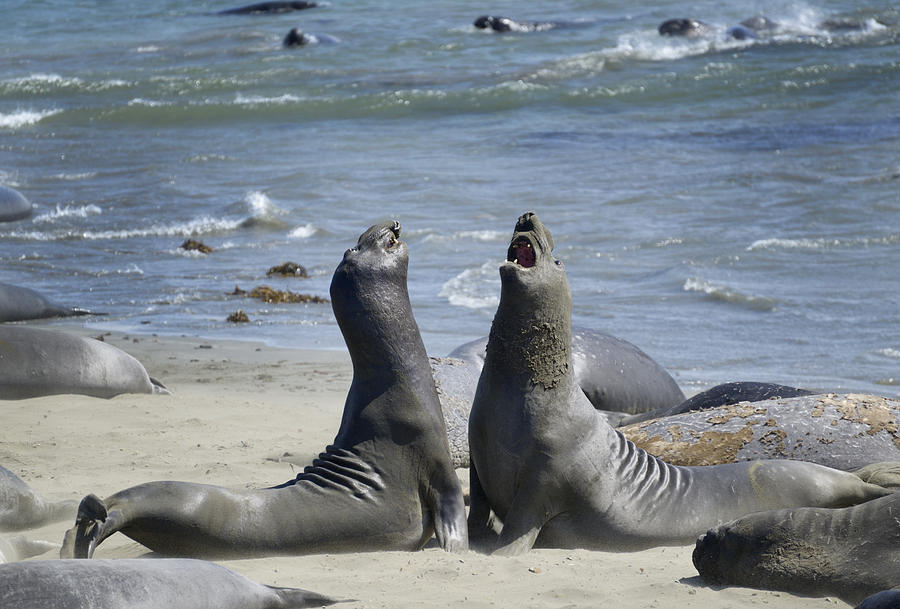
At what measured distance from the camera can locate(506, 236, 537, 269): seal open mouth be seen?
5.06 meters

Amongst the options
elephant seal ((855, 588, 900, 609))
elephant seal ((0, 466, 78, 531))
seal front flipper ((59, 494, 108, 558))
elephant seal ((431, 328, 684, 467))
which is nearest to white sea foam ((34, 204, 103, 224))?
elephant seal ((431, 328, 684, 467))

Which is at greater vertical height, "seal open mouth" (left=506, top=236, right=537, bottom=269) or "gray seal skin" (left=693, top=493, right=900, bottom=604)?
"seal open mouth" (left=506, top=236, right=537, bottom=269)

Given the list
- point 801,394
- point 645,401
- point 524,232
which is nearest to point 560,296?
point 524,232

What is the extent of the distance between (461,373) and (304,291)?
4.27 m

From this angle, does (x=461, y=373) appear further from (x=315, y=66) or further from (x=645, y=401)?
(x=315, y=66)

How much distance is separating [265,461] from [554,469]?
6.02 ft

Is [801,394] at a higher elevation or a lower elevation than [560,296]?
lower

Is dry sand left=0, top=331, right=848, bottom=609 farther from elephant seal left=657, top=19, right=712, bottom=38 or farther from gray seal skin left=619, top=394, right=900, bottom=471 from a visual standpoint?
elephant seal left=657, top=19, right=712, bottom=38

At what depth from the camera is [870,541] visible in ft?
13.6

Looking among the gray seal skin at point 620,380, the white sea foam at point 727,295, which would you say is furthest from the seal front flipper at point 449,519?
the white sea foam at point 727,295

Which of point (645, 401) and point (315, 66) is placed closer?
point (645, 401)

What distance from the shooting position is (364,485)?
508 centimetres

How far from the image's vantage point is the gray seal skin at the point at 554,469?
16.5 ft

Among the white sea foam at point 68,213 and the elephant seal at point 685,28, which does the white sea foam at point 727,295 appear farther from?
the elephant seal at point 685,28
